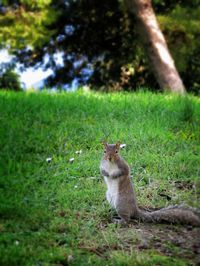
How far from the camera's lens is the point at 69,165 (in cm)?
743

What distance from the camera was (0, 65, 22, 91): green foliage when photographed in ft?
66.5

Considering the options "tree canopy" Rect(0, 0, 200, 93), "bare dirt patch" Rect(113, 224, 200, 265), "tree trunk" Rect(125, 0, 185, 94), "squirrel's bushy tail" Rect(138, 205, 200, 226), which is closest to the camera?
"bare dirt patch" Rect(113, 224, 200, 265)

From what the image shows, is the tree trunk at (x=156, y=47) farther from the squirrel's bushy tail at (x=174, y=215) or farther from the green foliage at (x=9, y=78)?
the squirrel's bushy tail at (x=174, y=215)

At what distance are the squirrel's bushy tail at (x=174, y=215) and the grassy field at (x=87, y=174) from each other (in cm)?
7

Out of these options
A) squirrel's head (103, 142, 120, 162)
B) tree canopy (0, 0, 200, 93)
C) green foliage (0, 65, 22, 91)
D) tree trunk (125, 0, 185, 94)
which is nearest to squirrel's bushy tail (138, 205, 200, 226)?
→ squirrel's head (103, 142, 120, 162)

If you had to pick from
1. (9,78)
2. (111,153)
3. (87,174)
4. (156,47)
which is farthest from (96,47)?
(111,153)

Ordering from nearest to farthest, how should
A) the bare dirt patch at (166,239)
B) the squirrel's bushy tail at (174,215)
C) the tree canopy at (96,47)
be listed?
the bare dirt patch at (166,239)
the squirrel's bushy tail at (174,215)
the tree canopy at (96,47)

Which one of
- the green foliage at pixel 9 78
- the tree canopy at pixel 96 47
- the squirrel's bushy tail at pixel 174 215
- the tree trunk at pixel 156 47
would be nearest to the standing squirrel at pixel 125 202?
the squirrel's bushy tail at pixel 174 215

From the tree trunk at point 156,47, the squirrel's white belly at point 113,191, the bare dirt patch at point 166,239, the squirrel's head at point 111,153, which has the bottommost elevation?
the bare dirt patch at point 166,239

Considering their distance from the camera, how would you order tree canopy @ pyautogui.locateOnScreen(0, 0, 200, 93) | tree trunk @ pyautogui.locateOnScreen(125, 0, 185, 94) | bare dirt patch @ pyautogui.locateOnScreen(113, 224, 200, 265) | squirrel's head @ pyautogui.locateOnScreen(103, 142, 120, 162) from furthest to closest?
1. tree canopy @ pyautogui.locateOnScreen(0, 0, 200, 93)
2. tree trunk @ pyautogui.locateOnScreen(125, 0, 185, 94)
3. squirrel's head @ pyautogui.locateOnScreen(103, 142, 120, 162)
4. bare dirt patch @ pyautogui.locateOnScreen(113, 224, 200, 265)

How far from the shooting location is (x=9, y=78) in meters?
20.3

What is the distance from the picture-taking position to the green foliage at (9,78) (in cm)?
2027

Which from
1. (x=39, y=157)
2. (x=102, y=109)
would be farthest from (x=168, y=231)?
(x=102, y=109)

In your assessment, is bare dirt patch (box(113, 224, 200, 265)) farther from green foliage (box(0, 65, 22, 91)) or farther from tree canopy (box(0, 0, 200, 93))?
green foliage (box(0, 65, 22, 91))
